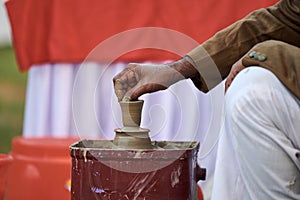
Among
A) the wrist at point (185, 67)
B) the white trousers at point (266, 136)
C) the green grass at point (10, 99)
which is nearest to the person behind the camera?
the white trousers at point (266, 136)

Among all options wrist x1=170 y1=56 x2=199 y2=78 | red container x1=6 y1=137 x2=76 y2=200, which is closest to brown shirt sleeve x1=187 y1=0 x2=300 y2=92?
wrist x1=170 y1=56 x2=199 y2=78

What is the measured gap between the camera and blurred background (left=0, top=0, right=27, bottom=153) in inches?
97.7

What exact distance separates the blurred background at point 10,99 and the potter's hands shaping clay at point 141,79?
1567mm

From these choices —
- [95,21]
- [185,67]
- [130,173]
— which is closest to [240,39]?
[185,67]

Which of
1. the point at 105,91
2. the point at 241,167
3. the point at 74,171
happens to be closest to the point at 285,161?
the point at 241,167

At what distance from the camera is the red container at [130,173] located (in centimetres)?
89

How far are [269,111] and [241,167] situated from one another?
0.10m

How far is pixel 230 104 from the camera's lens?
0.88 m

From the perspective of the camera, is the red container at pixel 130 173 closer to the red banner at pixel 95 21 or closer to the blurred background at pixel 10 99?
the red banner at pixel 95 21

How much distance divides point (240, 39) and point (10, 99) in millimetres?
1608

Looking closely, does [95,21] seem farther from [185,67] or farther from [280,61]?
[280,61]

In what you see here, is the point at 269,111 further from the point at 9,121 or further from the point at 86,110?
the point at 9,121

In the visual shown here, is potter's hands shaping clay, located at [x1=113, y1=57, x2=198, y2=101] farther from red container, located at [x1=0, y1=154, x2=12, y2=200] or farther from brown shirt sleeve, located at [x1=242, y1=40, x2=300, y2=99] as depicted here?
red container, located at [x1=0, y1=154, x2=12, y2=200]

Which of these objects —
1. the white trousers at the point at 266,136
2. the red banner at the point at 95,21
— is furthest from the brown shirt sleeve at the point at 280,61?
the red banner at the point at 95,21
